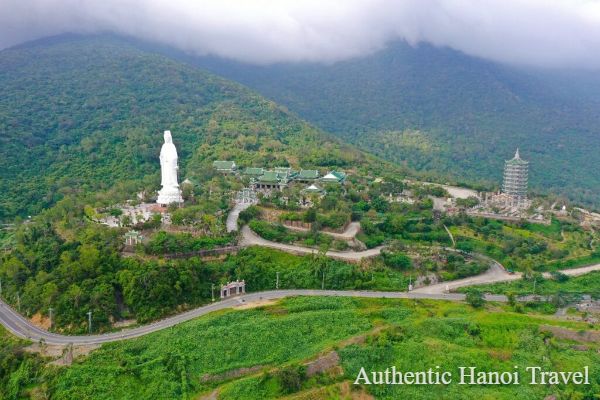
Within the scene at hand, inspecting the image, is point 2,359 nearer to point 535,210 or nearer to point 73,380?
point 73,380

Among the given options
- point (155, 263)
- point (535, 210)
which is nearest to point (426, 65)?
point (535, 210)

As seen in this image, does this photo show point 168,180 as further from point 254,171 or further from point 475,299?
point 475,299

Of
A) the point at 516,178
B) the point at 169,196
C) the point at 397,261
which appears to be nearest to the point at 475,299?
the point at 397,261

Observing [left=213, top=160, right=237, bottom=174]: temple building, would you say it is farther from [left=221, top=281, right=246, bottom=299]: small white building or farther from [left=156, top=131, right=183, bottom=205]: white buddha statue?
[left=221, top=281, right=246, bottom=299]: small white building

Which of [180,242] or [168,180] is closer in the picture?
[180,242]

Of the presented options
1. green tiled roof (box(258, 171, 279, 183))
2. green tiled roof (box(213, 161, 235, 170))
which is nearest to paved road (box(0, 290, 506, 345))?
green tiled roof (box(258, 171, 279, 183))

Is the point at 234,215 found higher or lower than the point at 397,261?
higher
